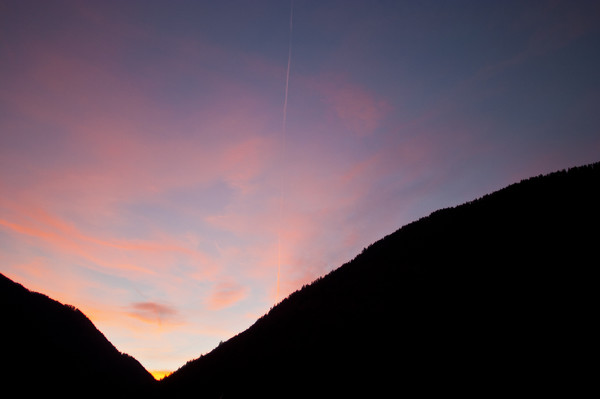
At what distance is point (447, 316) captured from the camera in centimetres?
1583

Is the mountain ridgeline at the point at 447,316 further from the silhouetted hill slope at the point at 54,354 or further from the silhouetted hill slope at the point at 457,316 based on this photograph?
the silhouetted hill slope at the point at 54,354

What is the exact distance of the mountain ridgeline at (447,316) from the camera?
37.1 ft

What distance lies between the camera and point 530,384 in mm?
9734

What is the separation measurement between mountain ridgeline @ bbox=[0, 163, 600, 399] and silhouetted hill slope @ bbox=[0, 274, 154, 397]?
1.58m

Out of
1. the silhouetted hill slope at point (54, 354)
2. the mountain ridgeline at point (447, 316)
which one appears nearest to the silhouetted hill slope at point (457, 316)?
the mountain ridgeline at point (447, 316)

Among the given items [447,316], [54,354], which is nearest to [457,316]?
[447,316]

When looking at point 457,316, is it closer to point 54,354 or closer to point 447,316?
point 447,316

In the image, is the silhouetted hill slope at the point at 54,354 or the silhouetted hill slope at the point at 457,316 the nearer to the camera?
the silhouetted hill slope at the point at 457,316

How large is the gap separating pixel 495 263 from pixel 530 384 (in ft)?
32.9

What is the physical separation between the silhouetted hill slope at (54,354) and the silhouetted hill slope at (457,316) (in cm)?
2105

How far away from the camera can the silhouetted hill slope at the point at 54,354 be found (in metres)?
39.6

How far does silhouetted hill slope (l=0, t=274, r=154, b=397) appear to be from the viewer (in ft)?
130

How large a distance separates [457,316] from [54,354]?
6123 cm

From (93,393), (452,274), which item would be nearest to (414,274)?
(452,274)
